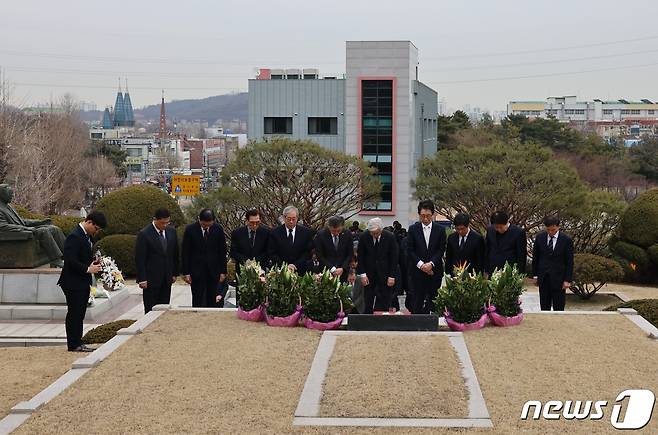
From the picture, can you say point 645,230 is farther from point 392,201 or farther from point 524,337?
point 392,201

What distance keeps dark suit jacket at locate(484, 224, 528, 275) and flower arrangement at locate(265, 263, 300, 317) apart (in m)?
2.72

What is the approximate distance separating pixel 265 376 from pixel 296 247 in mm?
3701

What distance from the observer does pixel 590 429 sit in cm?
658

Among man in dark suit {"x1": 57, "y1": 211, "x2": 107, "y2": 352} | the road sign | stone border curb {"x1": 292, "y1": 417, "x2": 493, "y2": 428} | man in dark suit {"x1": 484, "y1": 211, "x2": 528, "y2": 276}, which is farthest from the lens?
the road sign

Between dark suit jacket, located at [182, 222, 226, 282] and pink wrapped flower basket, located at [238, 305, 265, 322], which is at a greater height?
dark suit jacket, located at [182, 222, 226, 282]

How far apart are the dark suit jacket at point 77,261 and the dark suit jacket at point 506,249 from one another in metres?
4.69

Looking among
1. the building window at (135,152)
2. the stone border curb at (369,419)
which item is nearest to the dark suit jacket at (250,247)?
the stone border curb at (369,419)

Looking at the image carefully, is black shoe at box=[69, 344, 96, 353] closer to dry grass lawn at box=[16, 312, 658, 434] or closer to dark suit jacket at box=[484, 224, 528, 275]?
dry grass lawn at box=[16, 312, 658, 434]

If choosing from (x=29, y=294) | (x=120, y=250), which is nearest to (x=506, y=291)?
(x=29, y=294)

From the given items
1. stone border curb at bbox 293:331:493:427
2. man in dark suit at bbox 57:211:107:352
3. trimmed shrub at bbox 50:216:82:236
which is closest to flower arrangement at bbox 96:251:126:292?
trimmed shrub at bbox 50:216:82:236

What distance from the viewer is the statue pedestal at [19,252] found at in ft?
51.6

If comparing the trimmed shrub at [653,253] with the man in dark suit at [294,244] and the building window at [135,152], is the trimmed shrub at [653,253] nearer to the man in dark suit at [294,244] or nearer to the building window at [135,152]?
the man in dark suit at [294,244]

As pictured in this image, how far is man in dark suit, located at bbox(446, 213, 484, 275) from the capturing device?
1133 cm

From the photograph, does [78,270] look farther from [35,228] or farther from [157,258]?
[35,228]
